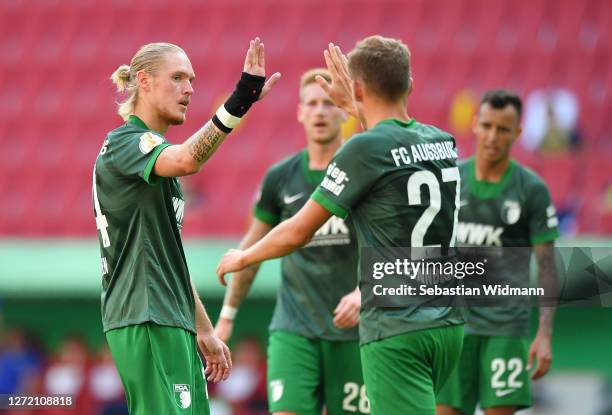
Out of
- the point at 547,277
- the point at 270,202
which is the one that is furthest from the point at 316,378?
the point at 547,277

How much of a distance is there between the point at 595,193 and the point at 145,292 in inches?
324

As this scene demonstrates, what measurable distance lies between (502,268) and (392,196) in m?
2.55

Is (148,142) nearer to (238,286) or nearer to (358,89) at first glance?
(358,89)

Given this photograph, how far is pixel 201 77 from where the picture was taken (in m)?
16.2

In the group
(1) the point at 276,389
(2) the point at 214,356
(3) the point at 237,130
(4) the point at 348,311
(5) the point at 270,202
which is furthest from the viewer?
(3) the point at 237,130

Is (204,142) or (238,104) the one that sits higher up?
(238,104)

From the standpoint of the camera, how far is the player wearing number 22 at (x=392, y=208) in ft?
16.6

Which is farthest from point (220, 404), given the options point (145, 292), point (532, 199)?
point (145, 292)

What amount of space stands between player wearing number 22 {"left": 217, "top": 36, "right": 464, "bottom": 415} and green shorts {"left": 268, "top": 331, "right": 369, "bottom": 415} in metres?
1.73

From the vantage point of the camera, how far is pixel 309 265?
280 inches

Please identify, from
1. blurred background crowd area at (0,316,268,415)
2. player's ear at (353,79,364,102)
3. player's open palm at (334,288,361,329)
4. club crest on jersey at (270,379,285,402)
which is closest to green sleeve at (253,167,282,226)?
club crest on jersey at (270,379,285,402)

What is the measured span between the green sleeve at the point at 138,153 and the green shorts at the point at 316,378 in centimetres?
233

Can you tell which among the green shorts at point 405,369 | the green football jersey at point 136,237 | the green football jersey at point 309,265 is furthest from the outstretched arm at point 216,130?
the green football jersey at point 309,265

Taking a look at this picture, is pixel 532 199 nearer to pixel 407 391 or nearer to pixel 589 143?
pixel 407 391
